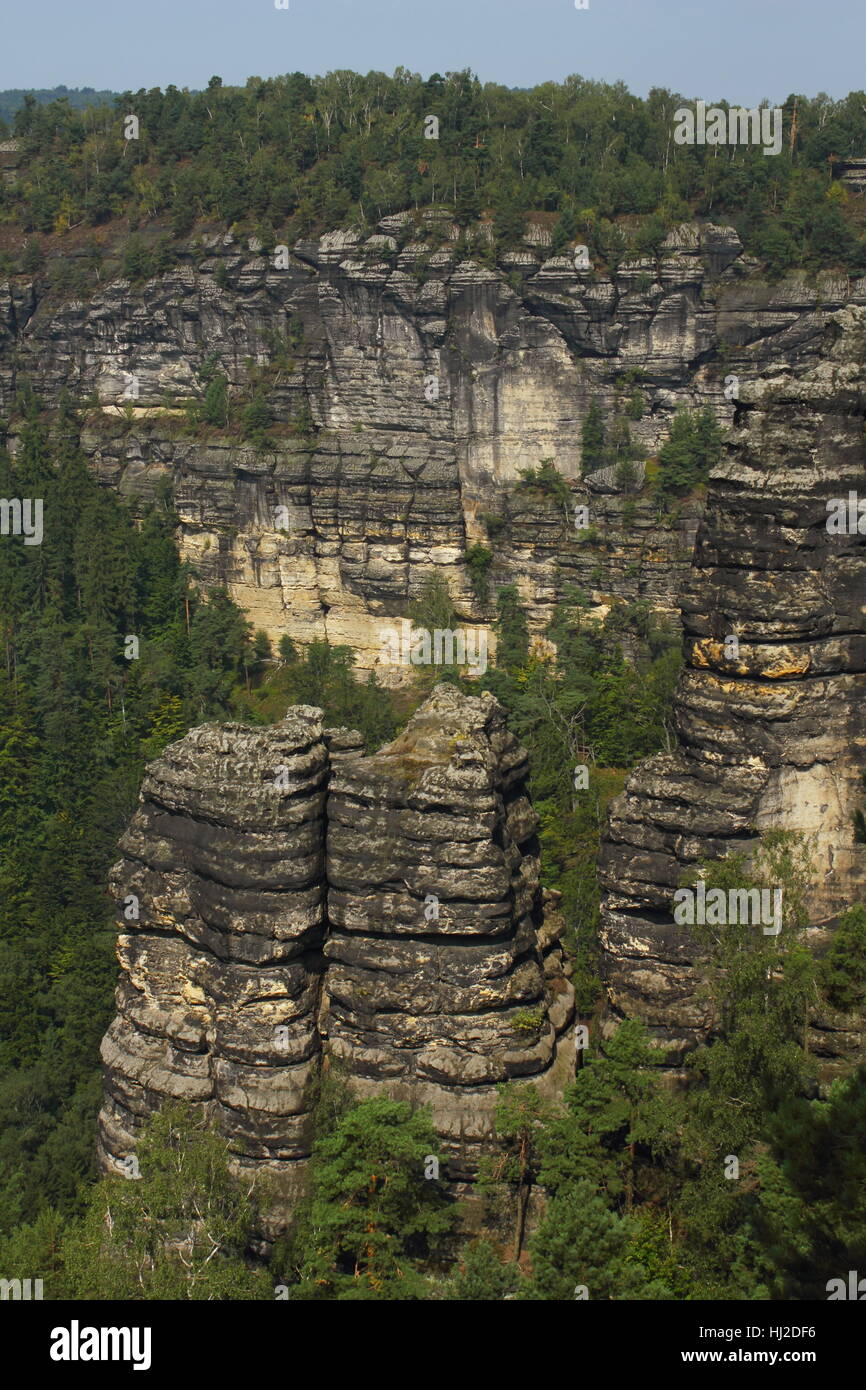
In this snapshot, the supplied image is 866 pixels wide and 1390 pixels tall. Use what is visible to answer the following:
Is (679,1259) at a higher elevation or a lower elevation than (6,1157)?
higher

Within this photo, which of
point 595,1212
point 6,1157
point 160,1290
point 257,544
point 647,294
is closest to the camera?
point 595,1212

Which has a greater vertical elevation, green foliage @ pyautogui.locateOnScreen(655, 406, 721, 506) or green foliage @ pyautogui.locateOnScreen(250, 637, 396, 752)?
green foliage @ pyautogui.locateOnScreen(655, 406, 721, 506)

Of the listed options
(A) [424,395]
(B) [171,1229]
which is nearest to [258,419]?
(A) [424,395]

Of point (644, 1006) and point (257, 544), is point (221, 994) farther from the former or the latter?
point (257, 544)

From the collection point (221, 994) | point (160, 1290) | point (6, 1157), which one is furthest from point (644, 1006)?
point (6, 1157)

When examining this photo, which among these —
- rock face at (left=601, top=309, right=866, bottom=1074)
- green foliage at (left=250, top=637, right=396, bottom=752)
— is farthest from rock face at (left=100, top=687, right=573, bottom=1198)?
green foliage at (left=250, top=637, right=396, bottom=752)

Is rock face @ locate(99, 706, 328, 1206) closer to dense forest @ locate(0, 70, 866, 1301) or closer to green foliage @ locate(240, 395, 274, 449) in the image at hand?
dense forest @ locate(0, 70, 866, 1301)
